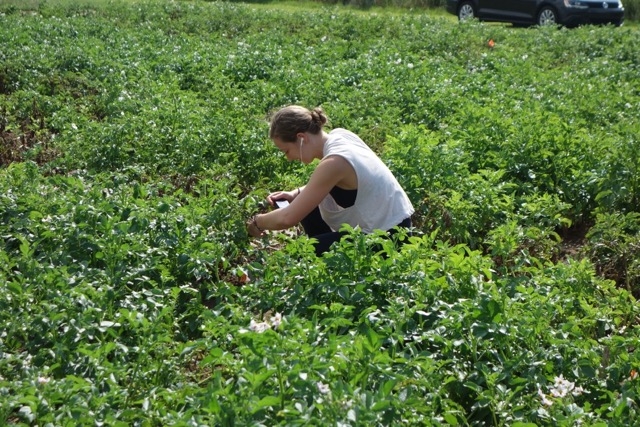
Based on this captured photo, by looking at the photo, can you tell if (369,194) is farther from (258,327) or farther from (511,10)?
(511,10)

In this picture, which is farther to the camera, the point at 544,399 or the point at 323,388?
the point at 544,399

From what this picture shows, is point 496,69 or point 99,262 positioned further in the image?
point 496,69

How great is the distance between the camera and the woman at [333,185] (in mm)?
5797

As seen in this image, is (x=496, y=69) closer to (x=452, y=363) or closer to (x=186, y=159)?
(x=186, y=159)

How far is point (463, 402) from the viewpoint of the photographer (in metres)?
4.46

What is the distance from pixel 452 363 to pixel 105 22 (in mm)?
12896

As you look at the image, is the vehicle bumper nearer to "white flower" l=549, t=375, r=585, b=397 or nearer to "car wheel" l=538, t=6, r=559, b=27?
"car wheel" l=538, t=6, r=559, b=27

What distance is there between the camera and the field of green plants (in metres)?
3.99

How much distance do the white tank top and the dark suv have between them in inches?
603

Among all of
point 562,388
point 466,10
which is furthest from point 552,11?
point 562,388

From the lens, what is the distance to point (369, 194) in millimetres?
5988

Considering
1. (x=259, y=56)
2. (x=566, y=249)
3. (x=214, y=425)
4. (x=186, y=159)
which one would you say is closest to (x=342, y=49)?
(x=259, y=56)

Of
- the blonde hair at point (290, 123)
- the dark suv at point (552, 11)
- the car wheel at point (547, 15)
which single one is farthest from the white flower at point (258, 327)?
the car wheel at point (547, 15)

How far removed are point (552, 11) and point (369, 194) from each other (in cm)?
1691
